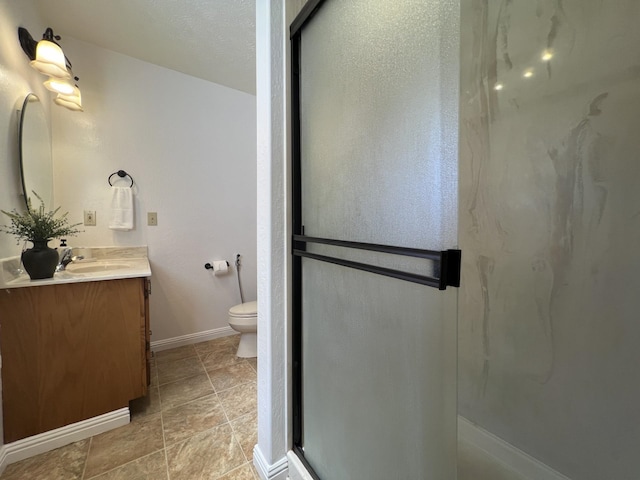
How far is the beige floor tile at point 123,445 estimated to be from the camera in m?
1.13

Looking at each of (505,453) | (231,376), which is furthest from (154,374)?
(505,453)

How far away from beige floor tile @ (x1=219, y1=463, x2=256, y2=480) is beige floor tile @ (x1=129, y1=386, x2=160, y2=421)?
2.27 ft

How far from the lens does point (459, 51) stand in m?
0.51

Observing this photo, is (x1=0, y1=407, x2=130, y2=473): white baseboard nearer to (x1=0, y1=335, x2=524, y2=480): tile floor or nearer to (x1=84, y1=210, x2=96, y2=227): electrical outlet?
(x1=0, y1=335, x2=524, y2=480): tile floor

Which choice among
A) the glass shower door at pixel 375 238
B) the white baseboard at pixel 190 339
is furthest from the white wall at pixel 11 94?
the glass shower door at pixel 375 238

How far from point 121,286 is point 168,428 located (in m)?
0.82

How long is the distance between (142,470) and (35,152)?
6.19ft

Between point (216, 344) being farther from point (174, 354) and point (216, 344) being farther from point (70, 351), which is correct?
point (70, 351)

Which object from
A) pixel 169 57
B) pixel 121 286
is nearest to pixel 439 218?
pixel 121 286

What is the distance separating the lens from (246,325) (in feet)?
6.53

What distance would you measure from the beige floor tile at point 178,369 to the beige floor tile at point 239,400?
401 millimetres

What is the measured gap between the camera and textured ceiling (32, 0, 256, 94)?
151 cm

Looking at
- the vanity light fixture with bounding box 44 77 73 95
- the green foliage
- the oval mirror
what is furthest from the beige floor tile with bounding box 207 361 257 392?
the vanity light fixture with bounding box 44 77 73 95

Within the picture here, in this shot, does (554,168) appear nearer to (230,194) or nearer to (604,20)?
(604,20)
